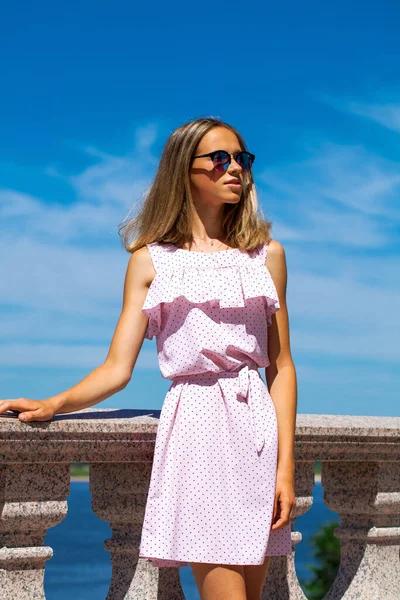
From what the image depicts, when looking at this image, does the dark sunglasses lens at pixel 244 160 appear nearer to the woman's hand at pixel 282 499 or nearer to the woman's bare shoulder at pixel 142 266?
the woman's bare shoulder at pixel 142 266

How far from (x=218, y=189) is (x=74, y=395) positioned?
101 cm

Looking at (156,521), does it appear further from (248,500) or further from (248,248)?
(248,248)

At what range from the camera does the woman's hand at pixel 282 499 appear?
10.7 ft

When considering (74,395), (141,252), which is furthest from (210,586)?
(141,252)

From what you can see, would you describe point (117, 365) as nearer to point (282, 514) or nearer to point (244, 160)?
point (282, 514)

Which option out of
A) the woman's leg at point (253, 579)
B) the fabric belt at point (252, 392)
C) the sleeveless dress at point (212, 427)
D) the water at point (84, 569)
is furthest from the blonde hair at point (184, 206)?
the water at point (84, 569)

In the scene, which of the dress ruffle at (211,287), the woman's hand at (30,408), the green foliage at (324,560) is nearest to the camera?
the woman's hand at (30,408)

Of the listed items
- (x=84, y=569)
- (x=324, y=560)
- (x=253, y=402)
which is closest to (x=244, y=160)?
(x=253, y=402)

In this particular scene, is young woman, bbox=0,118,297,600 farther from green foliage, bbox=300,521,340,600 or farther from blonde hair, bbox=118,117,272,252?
green foliage, bbox=300,521,340,600

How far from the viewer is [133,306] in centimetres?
349

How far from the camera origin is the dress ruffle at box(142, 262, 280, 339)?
336cm

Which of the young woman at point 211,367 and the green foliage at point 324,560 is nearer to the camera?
the young woman at point 211,367

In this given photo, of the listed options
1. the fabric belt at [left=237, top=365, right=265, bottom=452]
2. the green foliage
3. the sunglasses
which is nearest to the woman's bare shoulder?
the sunglasses

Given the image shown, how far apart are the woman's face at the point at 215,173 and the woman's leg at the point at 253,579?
1.43 meters
